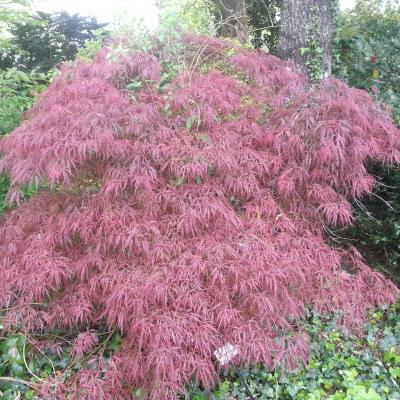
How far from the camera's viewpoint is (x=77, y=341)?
2146mm

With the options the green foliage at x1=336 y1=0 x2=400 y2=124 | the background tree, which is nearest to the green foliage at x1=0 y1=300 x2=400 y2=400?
the green foliage at x1=336 y1=0 x2=400 y2=124

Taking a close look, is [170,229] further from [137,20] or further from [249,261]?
[137,20]

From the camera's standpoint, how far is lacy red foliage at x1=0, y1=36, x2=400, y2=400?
6.31 ft

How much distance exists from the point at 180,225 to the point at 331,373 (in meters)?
1.34

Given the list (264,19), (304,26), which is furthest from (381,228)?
(264,19)

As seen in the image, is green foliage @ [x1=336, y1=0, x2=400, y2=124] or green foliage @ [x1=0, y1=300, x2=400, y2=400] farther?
green foliage @ [x1=336, y1=0, x2=400, y2=124]

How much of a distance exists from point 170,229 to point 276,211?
0.63m

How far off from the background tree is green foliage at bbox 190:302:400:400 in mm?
6669

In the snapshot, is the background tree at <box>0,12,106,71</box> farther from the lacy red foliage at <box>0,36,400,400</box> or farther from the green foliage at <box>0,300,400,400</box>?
the green foliage at <box>0,300,400,400</box>

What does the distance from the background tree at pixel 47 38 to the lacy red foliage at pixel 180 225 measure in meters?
5.58

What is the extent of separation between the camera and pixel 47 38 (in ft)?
24.9

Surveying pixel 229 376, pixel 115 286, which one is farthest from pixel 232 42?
pixel 229 376

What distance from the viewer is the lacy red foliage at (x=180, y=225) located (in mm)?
1923

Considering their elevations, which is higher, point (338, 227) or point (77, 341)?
point (338, 227)
